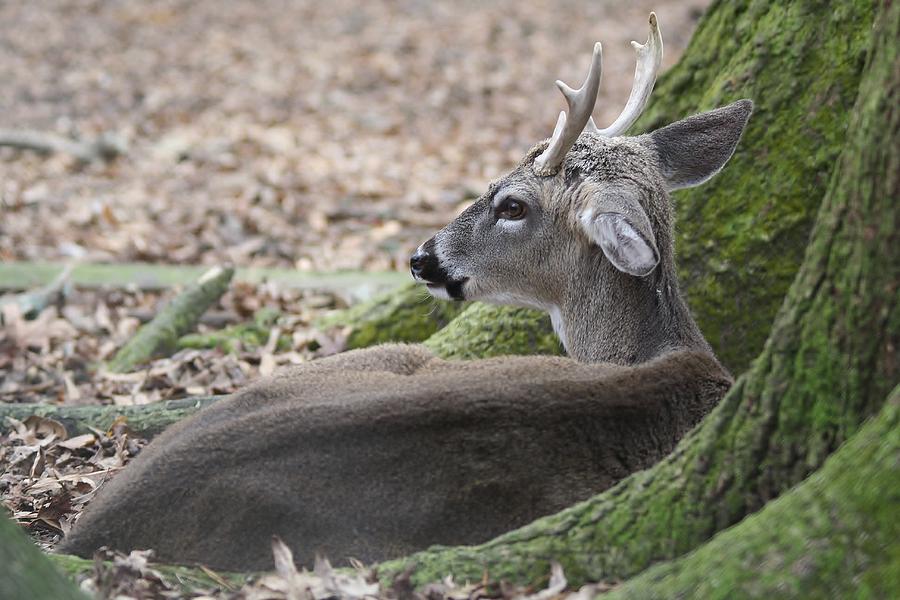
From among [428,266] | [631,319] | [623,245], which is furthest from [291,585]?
[428,266]

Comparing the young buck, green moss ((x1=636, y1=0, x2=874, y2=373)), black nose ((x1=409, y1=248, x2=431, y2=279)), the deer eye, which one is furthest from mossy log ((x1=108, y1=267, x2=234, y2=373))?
green moss ((x1=636, y1=0, x2=874, y2=373))

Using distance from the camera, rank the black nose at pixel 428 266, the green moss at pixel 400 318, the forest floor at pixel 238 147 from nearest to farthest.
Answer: the black nose at pixel 428 266
the green moss at pixel 400 318
the forest floor at pixel 238 147

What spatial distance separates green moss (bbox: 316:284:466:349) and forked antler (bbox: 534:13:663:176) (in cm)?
176

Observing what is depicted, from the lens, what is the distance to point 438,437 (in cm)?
399

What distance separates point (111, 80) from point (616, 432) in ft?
46.2

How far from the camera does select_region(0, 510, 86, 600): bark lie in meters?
3.07

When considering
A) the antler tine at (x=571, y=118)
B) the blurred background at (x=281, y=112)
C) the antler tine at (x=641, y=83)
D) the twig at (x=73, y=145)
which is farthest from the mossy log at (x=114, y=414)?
the twig at (x=73, y=145)

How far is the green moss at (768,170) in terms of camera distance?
595cm

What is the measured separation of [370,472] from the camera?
12.9ft

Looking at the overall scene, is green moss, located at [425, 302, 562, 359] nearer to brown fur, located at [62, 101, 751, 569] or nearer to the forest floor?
the forest floor

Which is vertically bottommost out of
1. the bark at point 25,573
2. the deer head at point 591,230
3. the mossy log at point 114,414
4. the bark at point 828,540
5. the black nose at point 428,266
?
the mossy log at point 114,414

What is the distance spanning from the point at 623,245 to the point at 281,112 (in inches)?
435

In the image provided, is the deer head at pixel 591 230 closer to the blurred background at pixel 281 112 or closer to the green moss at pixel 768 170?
the green moss at pixel 768 170

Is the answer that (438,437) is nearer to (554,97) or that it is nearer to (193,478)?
(193,478)
